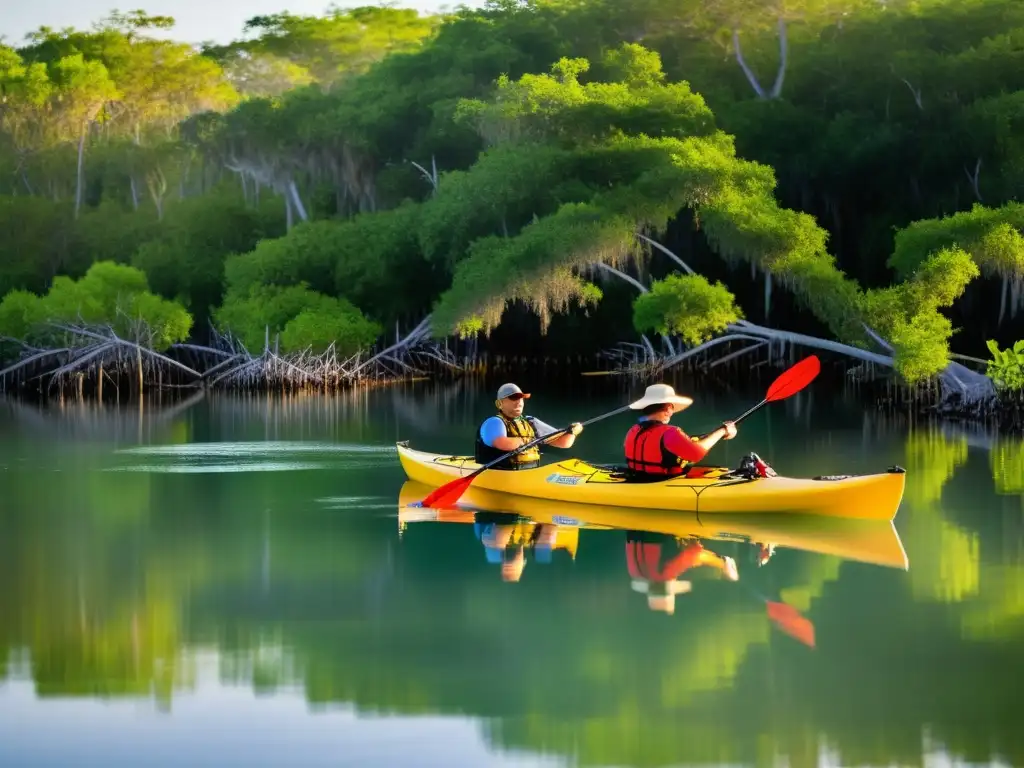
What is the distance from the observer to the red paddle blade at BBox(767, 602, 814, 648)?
8.99 metres

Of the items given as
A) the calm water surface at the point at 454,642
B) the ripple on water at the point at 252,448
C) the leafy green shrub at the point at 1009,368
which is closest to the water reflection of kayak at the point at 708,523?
the calm water surface at the point at 454,642

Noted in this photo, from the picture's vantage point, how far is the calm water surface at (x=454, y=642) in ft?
23.6

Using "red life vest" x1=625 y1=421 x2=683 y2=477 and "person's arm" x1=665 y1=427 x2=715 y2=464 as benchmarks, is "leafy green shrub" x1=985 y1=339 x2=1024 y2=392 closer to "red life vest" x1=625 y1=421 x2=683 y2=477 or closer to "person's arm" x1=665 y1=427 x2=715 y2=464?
"red life vest" x1=625 y1=421 x2=683 y2=477

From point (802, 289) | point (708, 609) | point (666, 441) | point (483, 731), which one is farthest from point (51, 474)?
point (802, 289)

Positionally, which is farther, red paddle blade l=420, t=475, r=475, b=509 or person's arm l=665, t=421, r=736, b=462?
red paddle blade l=420, t=475, r=475, b=509

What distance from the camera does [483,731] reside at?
7.33 metres

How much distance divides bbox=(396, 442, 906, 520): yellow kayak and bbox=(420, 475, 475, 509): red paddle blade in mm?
634

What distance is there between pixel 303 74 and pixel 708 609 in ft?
149

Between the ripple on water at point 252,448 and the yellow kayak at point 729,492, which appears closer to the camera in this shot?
the yellow kayak at point 729,492

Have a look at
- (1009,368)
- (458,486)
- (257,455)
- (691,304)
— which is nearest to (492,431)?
(458,486)

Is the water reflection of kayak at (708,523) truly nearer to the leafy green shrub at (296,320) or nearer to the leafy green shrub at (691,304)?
the leafy green shrub at (691,304)

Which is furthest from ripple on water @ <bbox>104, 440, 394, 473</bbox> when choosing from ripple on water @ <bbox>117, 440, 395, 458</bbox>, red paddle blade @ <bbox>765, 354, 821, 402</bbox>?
red paddle blade @ <bbox>765, 354, 821, 402</bbox>

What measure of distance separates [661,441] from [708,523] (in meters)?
0.74

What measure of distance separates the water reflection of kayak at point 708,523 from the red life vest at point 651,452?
0.35 meters
